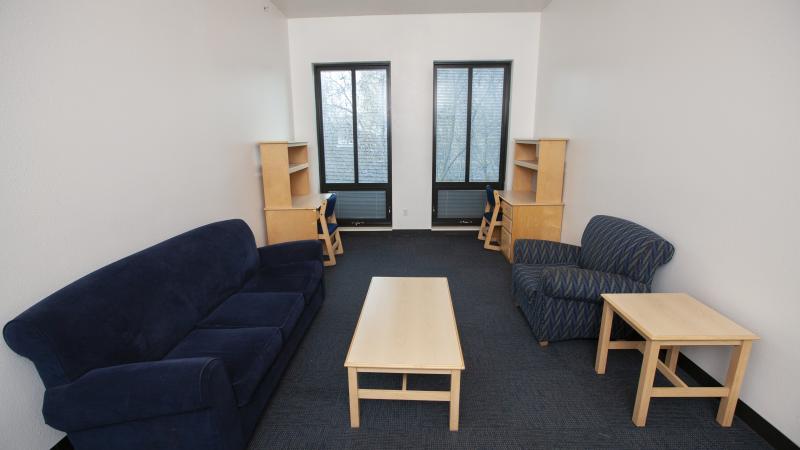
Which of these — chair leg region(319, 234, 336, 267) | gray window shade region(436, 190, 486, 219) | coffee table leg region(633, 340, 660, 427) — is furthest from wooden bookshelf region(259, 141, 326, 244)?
coffee table leg region(633, 340, 660, 427)

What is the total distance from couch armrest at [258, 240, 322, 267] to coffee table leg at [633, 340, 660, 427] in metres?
2.37

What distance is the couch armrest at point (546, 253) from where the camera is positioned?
312cm

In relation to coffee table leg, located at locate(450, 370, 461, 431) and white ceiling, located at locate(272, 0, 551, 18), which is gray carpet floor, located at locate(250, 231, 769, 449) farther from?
white ceiling, located at locate(272, 0, 551, 18)

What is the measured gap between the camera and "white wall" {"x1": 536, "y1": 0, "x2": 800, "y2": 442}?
1724 mm

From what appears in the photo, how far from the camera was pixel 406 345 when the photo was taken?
1.90 metres

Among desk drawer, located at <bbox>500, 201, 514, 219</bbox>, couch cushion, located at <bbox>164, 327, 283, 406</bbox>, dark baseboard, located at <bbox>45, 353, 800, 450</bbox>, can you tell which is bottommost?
dark baseboard, located at <bbox>45, 353, 800, 450</bbox>

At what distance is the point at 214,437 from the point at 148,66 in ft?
7.09

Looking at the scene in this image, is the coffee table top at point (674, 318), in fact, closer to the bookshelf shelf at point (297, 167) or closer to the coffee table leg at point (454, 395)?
the coffee table leg at point (454, 395)

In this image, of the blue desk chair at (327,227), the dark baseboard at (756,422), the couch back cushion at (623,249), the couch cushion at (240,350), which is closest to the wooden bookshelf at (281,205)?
the blue desk chair at (327,227)

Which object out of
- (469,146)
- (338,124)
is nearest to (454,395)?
(469,146)

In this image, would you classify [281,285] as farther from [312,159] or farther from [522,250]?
[312,159]

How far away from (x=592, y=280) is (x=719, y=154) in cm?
99

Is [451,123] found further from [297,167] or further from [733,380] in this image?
[733,380]

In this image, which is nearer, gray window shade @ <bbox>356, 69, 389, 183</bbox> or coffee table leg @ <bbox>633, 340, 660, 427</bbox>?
coffee table leg @ <bbox>633, 340, 660, 427</bbox>
